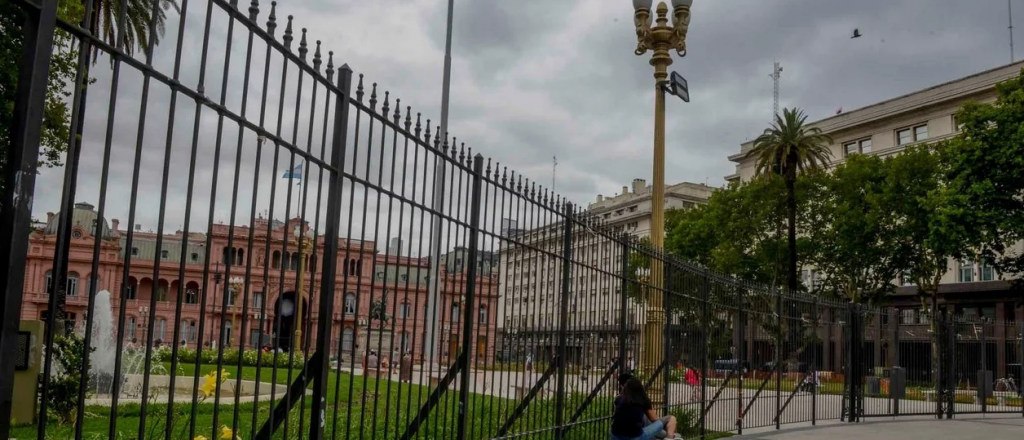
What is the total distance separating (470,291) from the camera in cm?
657

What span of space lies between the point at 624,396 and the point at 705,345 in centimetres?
422

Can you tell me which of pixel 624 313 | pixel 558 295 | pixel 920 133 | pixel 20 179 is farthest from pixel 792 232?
pixel 20 179

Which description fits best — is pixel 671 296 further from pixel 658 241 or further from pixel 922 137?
pixel 922 137

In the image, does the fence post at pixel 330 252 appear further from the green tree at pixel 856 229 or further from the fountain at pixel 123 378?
the green tree at pixel 856 229

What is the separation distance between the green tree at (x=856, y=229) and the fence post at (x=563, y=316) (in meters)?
36.2

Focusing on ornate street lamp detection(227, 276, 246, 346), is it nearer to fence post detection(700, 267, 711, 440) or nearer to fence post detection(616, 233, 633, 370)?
fence post detection(616, 233, 633, 370)

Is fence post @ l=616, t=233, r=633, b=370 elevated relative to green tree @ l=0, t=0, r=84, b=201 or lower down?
lower down

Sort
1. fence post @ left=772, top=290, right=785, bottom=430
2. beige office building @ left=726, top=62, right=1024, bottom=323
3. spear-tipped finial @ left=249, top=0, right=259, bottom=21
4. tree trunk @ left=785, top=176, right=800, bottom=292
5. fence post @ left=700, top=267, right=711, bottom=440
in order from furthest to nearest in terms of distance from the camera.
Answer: beige office building @ left=726, top=62, right=1024, bottom=323 → tree trunk @ left=785, top=176, right=800, bottom=292 → fence post @ left=772, top=290, right=785, bottom=430 → fence post @ left=700, top=267, right=711, bottom=440 → spear-tipped finial @ left=249, top=0, right=259, bottom=21

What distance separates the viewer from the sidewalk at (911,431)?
15.3m

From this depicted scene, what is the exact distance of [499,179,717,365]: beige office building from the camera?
7.55m

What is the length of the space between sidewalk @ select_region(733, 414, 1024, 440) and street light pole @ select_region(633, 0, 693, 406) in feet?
13.0

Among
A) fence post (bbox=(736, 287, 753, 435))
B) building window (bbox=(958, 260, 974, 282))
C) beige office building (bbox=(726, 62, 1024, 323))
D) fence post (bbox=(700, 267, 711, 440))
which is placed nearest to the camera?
fence post (bbox=(700, 267, 711, 440))

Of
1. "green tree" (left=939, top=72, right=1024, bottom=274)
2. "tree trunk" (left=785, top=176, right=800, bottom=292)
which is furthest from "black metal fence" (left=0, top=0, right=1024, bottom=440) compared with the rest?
"tree trunk" (left=785, top=176, right=800, bottom=292)

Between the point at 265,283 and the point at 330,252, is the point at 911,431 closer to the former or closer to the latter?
the point at 330,252
